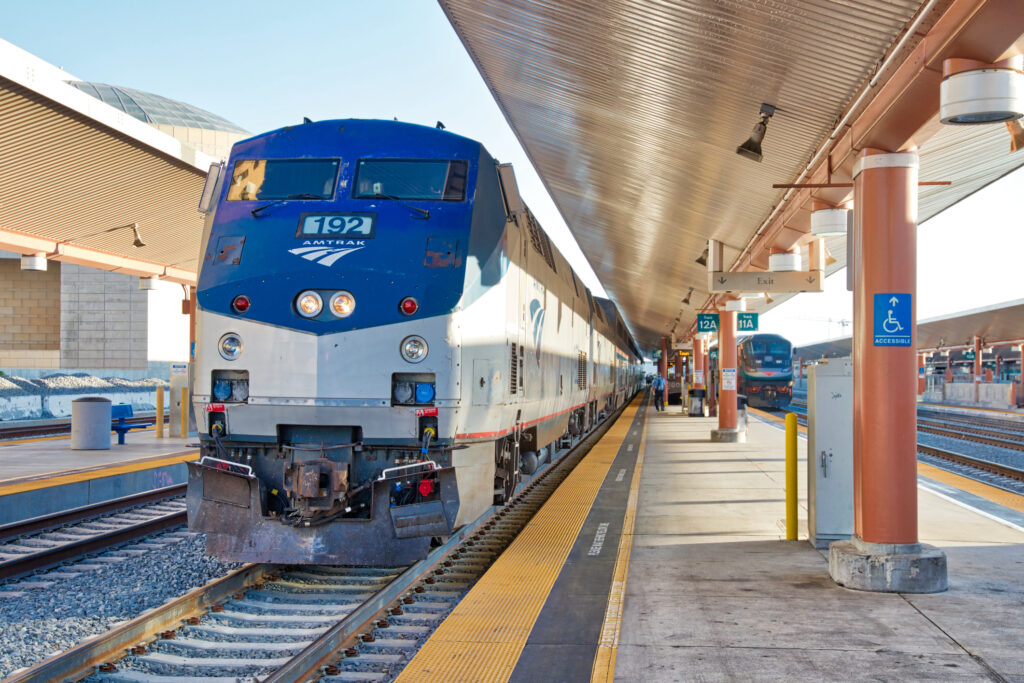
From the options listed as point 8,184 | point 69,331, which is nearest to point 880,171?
point 8,184

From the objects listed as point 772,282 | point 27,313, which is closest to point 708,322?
point 772,282

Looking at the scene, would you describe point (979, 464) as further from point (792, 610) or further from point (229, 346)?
point (229, 346)

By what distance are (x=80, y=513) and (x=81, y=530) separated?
0.61m

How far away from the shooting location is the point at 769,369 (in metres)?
38.8

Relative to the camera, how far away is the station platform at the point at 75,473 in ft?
35.0

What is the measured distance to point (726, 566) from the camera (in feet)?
23.6

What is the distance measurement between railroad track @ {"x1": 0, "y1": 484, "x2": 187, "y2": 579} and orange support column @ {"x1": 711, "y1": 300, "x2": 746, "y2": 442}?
12351 mm

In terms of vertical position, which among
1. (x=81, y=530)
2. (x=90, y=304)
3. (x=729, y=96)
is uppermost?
(x=90, y=304)

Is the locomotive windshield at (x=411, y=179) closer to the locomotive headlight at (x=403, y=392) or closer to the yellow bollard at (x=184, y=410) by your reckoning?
the locomotive headlight at (x=403, y=392)

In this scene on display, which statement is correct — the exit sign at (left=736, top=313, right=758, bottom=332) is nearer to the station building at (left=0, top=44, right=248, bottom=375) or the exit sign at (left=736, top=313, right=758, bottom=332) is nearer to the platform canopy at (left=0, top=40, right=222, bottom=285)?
the platform canopy at (left=0, top=40, right=222, bottom=285)

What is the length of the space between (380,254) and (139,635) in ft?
10.3

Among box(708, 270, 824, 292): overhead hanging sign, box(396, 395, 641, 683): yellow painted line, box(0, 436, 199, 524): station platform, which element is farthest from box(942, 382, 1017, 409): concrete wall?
box(396, 395, 641, 683): yellow painted line

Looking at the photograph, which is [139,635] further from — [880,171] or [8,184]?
[8,184]

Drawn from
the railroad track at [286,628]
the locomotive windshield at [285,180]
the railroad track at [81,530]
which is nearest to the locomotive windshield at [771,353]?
the railroad track at [81,530]
